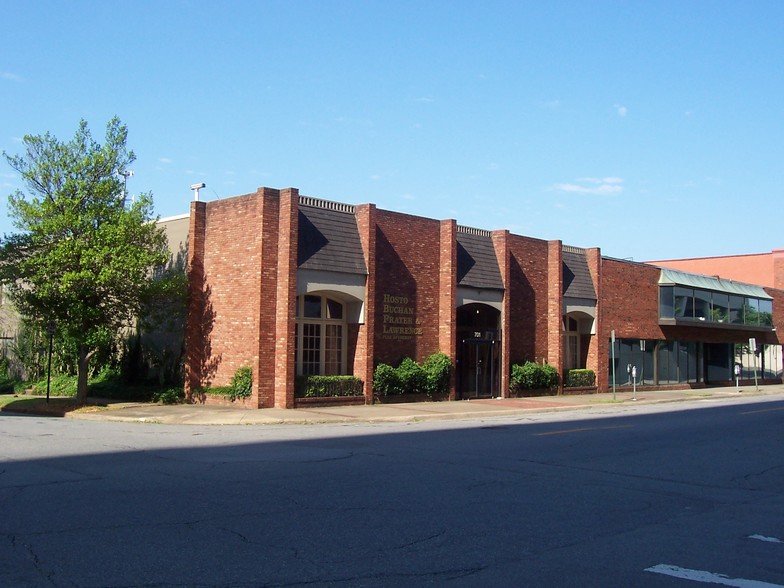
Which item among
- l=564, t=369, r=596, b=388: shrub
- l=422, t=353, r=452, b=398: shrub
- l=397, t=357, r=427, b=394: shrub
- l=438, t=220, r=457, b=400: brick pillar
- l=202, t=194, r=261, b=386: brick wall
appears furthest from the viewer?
l=564, t=369, r=596, b=388: shrub

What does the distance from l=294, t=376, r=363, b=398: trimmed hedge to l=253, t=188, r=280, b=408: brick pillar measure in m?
0.89

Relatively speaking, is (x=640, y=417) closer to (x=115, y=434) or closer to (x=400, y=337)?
(x=400, y=337)

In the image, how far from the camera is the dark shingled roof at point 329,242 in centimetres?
2475

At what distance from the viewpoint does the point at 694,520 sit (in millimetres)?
9102

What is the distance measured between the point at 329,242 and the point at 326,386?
4603 mm

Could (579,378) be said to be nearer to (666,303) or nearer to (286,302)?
(666,303)

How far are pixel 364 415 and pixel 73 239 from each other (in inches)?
389

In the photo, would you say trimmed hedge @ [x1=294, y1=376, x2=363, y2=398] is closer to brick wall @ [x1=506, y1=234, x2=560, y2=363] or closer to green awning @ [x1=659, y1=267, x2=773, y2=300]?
brick wall @ [x1=506, y1=234, x2=560, y2=363]

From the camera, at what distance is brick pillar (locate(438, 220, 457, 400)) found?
2845cm

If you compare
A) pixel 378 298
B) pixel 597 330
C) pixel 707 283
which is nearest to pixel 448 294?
pixel 378 298

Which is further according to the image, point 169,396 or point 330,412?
point 169,396

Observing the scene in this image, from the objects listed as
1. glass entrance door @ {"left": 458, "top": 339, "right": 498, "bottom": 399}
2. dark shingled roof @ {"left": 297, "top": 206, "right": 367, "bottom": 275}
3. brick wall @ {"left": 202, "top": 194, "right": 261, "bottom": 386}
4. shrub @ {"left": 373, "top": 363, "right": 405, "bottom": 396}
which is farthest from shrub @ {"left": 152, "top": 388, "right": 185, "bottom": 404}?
glass entrance door @ {"left": 458, "top": 339, "right": 498, "bottom": 399}

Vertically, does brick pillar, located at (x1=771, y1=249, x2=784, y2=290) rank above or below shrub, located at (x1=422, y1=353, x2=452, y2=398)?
above

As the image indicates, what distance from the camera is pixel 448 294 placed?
28.5 meters
